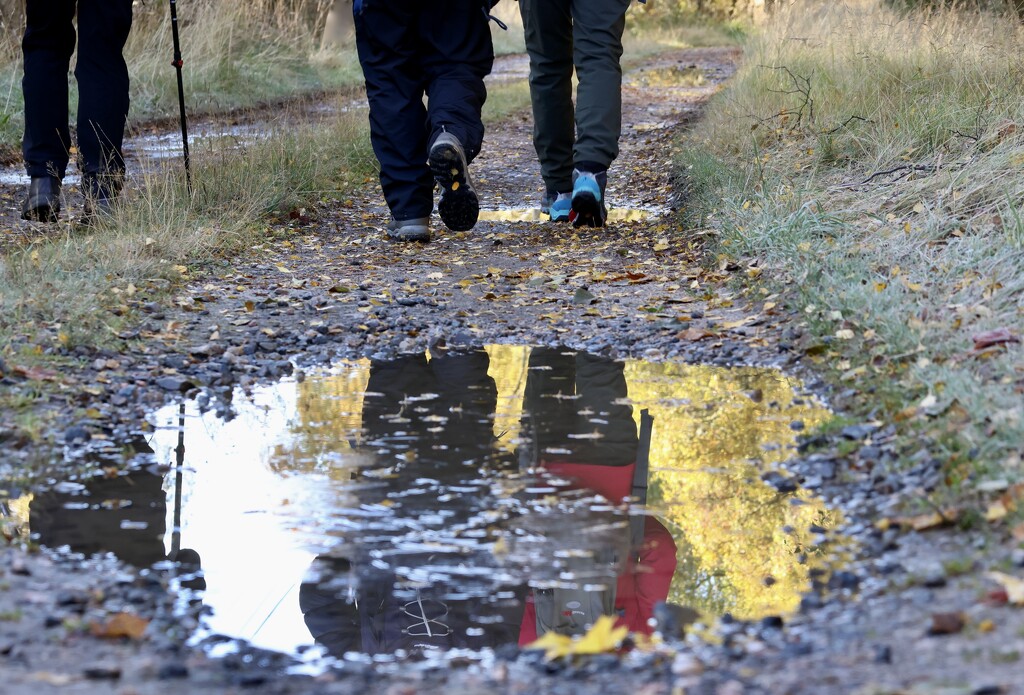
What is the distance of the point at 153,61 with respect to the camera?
9.59 m

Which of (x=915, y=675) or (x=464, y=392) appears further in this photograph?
(x=464, y=392)

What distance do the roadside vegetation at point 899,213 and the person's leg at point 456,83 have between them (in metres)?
0.99

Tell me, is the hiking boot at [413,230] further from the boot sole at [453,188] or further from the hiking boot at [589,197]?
the hiking boot at [589,197]

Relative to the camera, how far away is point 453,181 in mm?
4480

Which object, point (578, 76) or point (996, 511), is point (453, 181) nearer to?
point (578, 76)

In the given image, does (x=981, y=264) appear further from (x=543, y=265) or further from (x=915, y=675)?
(x=915, y=675)

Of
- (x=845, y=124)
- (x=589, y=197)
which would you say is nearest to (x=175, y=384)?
(x=589, y=197)

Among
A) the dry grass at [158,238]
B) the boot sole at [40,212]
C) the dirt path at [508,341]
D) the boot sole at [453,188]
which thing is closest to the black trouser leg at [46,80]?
the boot sole at [40,212]

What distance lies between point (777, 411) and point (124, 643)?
160 cm

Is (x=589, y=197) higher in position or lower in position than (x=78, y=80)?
lower

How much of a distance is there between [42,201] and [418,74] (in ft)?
5.18

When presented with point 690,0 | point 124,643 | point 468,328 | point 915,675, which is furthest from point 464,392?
point 690,0

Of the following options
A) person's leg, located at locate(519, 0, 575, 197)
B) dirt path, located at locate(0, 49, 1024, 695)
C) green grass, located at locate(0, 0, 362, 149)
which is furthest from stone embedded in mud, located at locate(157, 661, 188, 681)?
green grass, located at locate(0, 0, 362, 149)

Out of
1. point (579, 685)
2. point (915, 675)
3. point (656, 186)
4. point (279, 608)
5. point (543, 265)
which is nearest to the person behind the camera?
point (915, 675)
